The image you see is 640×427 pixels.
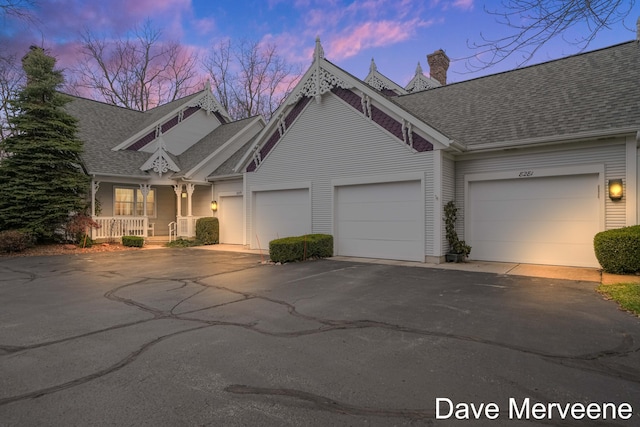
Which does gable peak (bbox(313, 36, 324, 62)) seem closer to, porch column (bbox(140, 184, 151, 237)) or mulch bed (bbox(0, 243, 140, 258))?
porch column (bbox(140, 184, 151, 237))

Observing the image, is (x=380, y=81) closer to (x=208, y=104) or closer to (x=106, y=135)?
(x=208, y=104)

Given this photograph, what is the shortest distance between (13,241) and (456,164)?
600 inches

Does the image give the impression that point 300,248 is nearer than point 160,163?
Yes

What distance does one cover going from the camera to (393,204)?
11180 mm

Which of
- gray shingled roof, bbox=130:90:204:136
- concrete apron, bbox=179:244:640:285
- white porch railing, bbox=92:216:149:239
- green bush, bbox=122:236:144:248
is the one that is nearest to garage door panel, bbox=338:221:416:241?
concrete apron, bbox=179:244:640:285

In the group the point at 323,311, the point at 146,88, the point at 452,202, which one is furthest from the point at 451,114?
the point at 146,88

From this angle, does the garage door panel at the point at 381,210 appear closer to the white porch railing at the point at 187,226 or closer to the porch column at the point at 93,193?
the white porch railing at the point at 187,226

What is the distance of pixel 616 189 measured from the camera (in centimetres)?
856

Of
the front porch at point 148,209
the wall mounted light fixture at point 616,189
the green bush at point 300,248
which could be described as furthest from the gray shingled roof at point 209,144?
the wall mounted light fixture at point 616,189

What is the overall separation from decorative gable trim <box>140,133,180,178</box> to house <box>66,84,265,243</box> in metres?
0.03

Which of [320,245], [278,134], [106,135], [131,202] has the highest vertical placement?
[106,135]

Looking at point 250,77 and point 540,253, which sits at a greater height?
point 250,77

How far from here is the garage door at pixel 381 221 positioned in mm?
10727

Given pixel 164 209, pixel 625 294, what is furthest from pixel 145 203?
pixel 625 294
